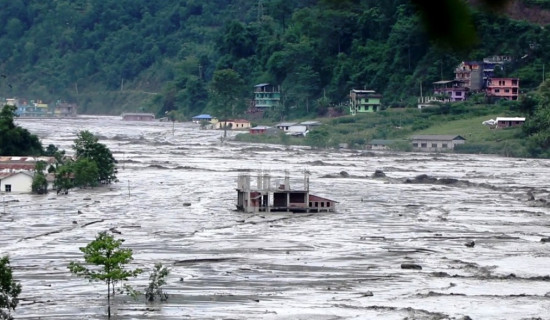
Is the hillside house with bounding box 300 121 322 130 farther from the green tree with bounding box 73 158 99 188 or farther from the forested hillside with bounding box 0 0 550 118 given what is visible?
Answer: the green tree with bounding box 73 158 99 188

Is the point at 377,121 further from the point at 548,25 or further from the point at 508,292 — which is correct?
the point at 508,292

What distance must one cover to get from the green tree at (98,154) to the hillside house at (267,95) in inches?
1668

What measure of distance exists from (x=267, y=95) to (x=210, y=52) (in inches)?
800

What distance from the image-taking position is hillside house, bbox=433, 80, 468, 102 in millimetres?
71438

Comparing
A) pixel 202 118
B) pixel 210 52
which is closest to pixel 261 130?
pixel 202 118

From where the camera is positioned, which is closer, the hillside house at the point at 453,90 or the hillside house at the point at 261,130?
the hillside house at the point at 453,90

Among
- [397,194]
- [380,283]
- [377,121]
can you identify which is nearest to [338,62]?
[377,121]

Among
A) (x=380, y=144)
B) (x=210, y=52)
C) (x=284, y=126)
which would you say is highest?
(x=210, y=52)

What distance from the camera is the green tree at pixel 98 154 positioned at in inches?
1702

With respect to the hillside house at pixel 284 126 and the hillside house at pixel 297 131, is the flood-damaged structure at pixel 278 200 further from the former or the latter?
the hillside house at pixel 284 126

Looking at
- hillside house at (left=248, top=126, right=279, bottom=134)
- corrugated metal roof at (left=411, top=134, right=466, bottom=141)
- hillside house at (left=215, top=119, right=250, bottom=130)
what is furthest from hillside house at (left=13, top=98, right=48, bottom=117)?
corrugated metal roof at (left=411, top=134, right=466, bottom=141)

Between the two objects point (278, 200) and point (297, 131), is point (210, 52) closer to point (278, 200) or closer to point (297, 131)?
point (297, 131)

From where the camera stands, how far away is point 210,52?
106m

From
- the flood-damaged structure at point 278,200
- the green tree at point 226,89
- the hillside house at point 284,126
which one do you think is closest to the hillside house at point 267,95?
the green tree at point 226,89
